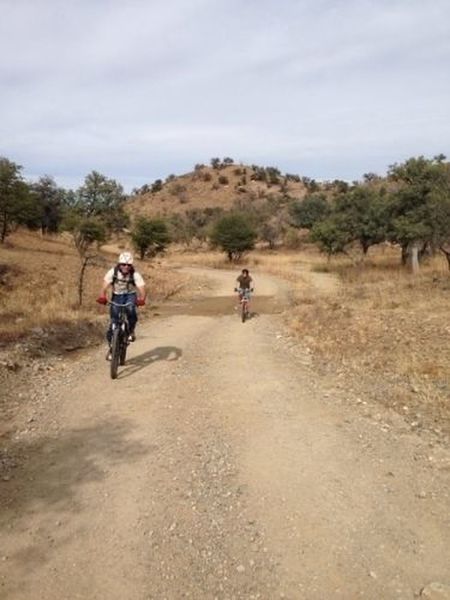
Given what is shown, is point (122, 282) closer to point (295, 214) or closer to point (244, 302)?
point (244, 302)

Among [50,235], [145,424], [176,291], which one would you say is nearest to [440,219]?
[176,291]

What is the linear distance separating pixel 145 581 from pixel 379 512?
210 cm

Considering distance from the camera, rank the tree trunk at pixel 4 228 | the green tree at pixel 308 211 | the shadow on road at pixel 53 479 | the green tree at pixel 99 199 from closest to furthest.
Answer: the shadow on road at pixel 53 479 < the tree trunk at pixel 4 228 < the green tree at pixel 99 199 < the green tree at pixel 308 211

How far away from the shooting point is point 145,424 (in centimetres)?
698

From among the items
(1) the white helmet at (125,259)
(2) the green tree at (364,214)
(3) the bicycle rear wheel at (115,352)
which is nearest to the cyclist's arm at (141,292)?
(1) the white helmet at (125,259)

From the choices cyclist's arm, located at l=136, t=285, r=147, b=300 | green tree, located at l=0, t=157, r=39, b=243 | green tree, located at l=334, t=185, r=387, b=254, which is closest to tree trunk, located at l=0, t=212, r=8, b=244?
green tree, located at l=0, t=157, r=39, b=243

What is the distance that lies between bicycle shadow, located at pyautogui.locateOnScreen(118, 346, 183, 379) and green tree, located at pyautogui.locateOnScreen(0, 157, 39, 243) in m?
25.6

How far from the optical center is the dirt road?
4.00m

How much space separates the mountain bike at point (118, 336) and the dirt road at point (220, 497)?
0.41 m

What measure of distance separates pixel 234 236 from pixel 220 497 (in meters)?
42.3

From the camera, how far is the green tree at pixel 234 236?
46.8 meters

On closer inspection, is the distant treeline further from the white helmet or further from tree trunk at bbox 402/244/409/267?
the white helmet

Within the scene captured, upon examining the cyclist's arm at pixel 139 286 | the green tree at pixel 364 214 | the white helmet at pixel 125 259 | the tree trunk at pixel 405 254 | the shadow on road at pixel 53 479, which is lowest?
the shadow on road at pixel 53 479

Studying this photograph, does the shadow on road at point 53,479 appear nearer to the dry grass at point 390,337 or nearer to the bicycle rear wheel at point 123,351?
the bicycle rear wheel at point 123,351
